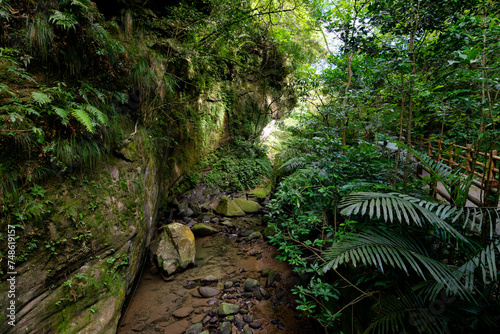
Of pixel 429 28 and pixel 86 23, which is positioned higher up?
pixel 86 23

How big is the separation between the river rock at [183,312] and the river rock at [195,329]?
0.30 m

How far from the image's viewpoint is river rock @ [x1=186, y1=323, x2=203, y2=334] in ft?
9.73

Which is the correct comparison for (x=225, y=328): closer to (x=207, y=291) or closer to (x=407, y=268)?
(x=207, y=291)

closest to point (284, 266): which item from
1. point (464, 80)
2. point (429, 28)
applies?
point (464, 80)

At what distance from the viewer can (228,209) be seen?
6.74 m

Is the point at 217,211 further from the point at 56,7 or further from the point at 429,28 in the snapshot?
the point at 429,28

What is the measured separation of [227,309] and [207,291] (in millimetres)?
573

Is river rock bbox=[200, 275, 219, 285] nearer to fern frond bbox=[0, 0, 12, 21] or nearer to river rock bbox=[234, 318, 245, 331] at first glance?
river rock bbox=[234, 318, 245, 331]

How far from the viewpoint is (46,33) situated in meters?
2.62

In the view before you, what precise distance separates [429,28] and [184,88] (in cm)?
555

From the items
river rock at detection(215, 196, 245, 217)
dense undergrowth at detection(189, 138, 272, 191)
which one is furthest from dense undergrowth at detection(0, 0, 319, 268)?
river rock at detection(215, 196, 245, 217)

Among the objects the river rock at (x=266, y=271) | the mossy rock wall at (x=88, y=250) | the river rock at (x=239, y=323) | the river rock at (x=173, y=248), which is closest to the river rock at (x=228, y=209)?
the river rock at (x=173, y=248)

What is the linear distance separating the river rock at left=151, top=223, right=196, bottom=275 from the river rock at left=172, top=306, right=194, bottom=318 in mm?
871

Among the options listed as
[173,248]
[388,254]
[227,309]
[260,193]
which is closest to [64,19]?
[173,248]
